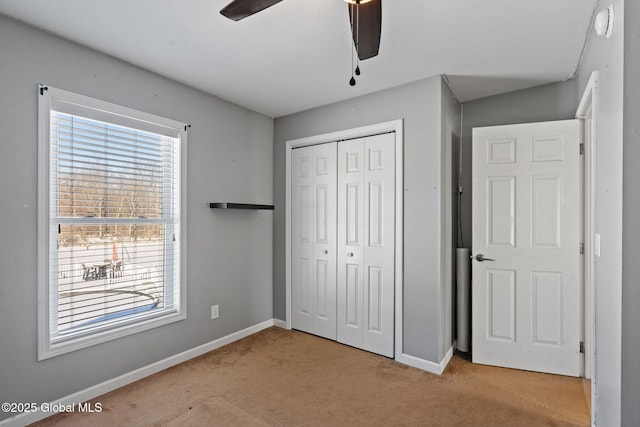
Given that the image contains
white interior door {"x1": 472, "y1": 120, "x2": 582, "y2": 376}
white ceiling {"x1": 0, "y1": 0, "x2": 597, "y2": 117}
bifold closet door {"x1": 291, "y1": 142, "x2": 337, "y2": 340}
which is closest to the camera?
white ceiling {"x1": 0, "y1": 0, "x2": 597, "y2": 117}

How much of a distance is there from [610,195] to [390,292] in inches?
71.6

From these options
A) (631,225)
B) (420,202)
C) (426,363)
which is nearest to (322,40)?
(420,202)

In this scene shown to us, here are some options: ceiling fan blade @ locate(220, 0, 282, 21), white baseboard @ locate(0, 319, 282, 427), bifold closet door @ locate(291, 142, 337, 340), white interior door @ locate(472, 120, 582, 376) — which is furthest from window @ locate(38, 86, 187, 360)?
white interior door @ locate(472, 120, 582, 376)

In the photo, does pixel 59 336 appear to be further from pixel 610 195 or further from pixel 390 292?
pixel 610 195

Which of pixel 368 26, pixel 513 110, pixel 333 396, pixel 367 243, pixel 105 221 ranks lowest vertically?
pixel 333 396

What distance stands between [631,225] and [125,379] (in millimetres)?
3149

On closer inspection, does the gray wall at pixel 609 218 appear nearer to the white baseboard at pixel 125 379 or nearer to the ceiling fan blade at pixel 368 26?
the ceiling fan blade at pixel 368 26

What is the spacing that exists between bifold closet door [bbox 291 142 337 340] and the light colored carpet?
575mm

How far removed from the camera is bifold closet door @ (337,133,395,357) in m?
2.97

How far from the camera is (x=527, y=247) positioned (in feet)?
8.89

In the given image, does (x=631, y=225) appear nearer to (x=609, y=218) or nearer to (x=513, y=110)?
(x=609, y=218)

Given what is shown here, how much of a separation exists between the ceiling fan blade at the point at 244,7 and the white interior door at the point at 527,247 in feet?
7.26

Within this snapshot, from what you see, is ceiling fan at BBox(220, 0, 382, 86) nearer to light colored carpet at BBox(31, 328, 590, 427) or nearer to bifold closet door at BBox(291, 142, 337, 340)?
→ bifold closet door at BBox(291, 142, 337, 340)

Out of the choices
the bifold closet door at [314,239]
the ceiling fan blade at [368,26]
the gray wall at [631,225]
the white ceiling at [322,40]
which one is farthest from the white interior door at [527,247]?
the ceiling fan blade at [368,26]
